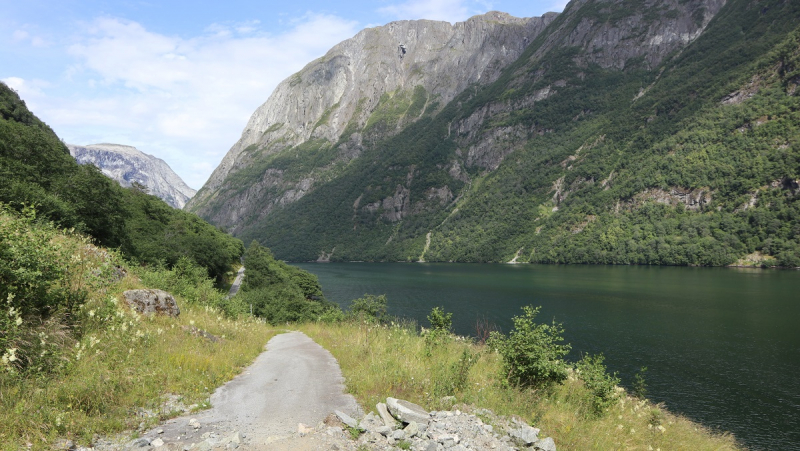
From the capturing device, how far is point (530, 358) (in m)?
11.9

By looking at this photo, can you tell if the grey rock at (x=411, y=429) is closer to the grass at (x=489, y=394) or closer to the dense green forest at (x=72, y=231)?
the grass at (x=489, y=394)

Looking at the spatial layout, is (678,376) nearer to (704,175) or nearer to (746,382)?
(746,382)

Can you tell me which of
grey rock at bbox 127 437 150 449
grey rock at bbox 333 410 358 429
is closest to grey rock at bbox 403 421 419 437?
grey rock at bbox 333 410 358 429

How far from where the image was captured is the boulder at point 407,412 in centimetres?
794

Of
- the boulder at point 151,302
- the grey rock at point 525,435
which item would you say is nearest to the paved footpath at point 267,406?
the grey rock at point 525,435

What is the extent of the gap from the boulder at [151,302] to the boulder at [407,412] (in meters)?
9.21

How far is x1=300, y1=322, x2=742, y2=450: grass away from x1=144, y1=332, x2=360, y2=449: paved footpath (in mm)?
782

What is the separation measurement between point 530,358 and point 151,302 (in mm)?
12871

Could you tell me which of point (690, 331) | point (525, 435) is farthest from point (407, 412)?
point (690, 331)

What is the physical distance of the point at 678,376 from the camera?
110ft

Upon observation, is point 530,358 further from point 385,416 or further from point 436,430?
point 385,416

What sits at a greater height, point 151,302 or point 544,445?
point 151,302

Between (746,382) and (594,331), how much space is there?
18.5 metres

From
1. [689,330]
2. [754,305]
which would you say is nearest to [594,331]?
[689,330]
